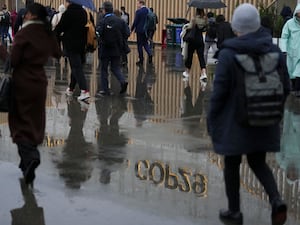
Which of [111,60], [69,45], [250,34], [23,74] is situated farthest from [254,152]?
[111,60]

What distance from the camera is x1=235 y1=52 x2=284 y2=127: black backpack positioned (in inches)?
190

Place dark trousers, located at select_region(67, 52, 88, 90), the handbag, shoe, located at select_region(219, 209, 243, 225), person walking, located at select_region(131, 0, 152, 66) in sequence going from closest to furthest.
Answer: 1. shoe, located at select_region(219, 209, 243, 225)
2. the handbag
3. dark trousers, located at select_region(67, 52, 88, 90)
4. person walking, located at select_region(131, 0, 152, 66)

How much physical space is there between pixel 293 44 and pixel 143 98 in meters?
2.87

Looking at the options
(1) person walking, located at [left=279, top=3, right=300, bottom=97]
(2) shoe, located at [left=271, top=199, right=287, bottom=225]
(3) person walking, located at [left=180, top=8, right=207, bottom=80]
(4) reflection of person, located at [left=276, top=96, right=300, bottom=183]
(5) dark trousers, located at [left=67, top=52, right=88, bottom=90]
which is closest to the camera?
(2) shoe, located at [left=271, top=199, right=287, bottom=225]

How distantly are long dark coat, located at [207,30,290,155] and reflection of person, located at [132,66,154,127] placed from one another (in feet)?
14.1

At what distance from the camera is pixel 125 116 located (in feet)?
32.6

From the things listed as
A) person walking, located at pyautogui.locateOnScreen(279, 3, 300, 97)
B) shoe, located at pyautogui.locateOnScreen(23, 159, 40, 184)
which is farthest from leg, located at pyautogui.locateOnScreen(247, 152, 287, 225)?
person walking, located at pyautogui.locateOnScreen(279, 3, 300, 97)

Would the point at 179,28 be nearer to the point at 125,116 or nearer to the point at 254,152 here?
the point at 125,116

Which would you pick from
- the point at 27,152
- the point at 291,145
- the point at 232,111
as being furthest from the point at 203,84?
the point at 232,111

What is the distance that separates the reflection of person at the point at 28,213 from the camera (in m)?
5.25

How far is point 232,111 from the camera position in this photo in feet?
16.3

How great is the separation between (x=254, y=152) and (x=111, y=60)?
7170 mm

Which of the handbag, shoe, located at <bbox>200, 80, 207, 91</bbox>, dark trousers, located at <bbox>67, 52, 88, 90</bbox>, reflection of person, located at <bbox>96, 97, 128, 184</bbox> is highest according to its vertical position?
the handbag

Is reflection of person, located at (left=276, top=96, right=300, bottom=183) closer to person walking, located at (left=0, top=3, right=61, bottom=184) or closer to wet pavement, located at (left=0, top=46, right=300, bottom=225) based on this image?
wet pavement, located at (left=0, top=46, right=300, bottom=225)
